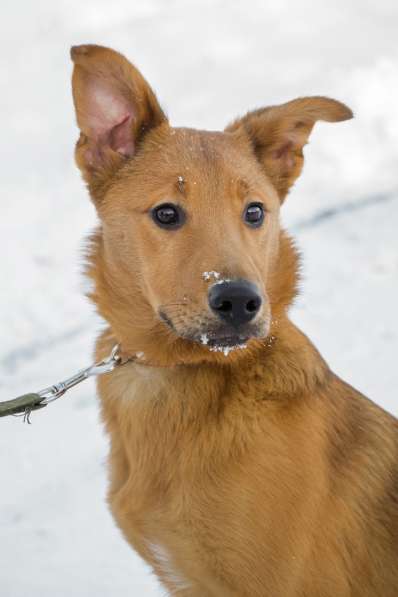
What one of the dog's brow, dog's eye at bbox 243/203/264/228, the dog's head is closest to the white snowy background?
the dog's head

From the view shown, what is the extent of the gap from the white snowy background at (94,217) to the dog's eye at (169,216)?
2.01ft

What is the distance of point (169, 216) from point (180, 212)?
0.05 meters

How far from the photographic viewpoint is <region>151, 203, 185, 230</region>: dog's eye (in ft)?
11.4

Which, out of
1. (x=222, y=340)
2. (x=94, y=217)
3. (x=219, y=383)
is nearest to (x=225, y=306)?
(x=222, y=340)

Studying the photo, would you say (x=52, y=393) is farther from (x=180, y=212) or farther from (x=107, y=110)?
(x=107, y=110)

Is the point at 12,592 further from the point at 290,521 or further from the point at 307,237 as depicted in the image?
the point at 307,237

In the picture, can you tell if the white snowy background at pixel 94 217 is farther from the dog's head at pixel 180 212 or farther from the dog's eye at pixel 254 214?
the dog's eye at pixel 254 214

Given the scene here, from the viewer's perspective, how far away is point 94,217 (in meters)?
8.77

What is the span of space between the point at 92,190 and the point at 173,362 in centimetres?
90

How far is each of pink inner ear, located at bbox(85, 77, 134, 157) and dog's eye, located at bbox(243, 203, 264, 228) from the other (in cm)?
66

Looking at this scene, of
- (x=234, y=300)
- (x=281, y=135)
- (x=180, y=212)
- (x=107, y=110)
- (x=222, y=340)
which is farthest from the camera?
(x=281, y=135)

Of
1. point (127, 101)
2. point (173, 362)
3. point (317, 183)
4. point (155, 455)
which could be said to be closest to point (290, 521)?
point (155, 455)

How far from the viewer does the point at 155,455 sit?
348 cm

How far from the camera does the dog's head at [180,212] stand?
3.23 m
